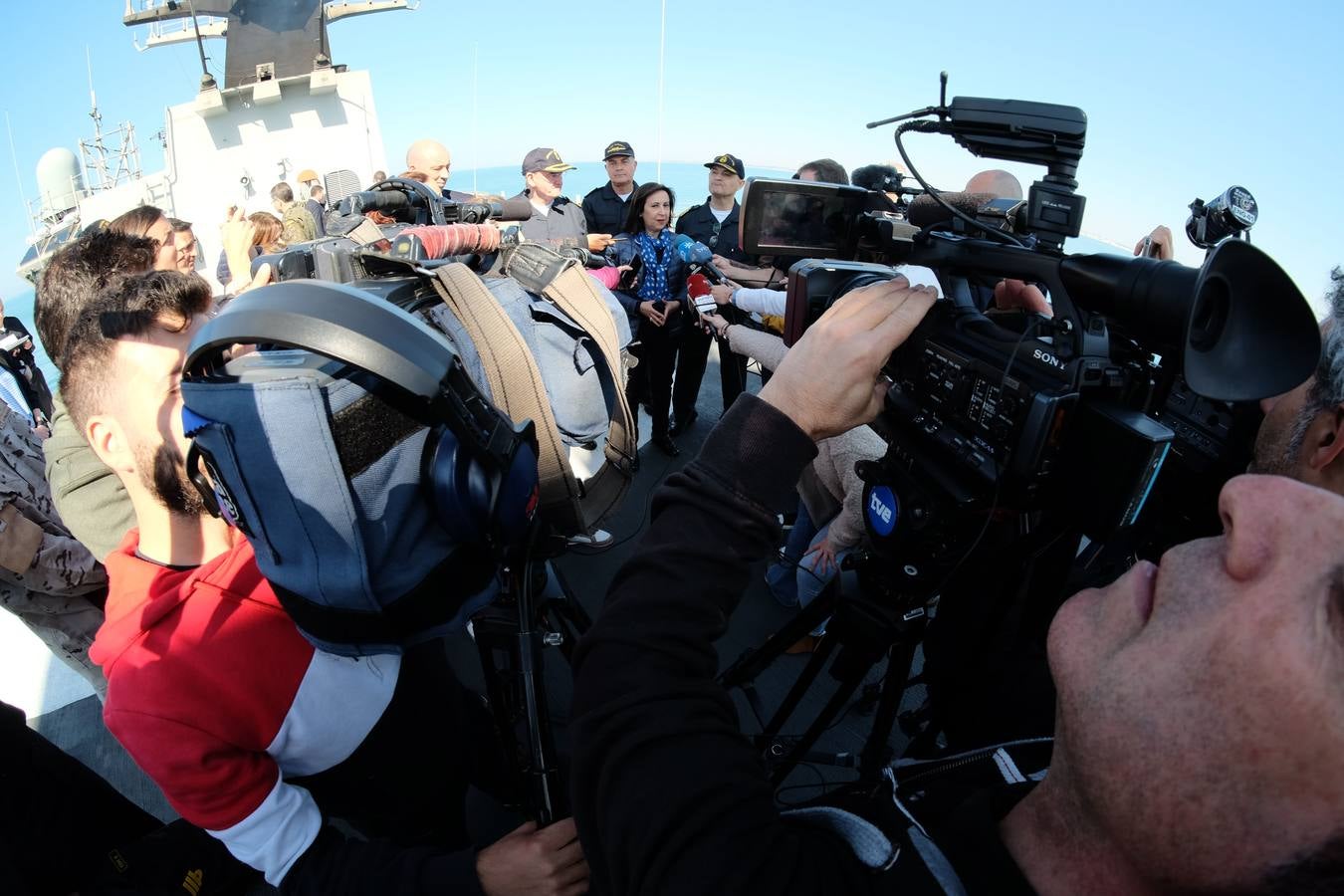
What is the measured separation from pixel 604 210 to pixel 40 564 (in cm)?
445

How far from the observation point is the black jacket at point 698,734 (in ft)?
1.84

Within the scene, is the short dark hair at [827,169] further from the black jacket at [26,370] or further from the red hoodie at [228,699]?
the black jacket at [26,370]

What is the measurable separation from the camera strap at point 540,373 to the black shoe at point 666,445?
8.60ft

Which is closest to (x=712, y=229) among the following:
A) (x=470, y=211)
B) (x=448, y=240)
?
(x=470, y=211)

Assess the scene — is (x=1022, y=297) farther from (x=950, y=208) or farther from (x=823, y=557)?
(x=823, y=557)

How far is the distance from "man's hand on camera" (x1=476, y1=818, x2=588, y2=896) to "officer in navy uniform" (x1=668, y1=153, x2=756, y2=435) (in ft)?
11.4

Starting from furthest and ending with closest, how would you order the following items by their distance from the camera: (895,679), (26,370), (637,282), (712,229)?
1. (712,229)
2. (637,282)
3. (26,370)
4. (895,679)

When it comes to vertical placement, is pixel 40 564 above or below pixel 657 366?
above

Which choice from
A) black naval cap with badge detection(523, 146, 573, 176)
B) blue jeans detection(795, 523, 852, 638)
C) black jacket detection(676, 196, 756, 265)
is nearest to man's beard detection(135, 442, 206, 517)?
blue jeans detection(795, 523, 852, 638)

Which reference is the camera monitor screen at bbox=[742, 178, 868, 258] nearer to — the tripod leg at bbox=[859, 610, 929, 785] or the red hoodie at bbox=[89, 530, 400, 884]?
the tripod leg at bbox=[859, 610, 929, 785]

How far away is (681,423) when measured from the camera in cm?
447

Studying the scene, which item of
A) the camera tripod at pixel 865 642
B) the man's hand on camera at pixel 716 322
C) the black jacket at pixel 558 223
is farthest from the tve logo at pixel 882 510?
the black jacket at pixel 558 223

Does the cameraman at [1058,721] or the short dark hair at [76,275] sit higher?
the short dark hair at [76,275]

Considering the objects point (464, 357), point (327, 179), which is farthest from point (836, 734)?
point (327, 179)
